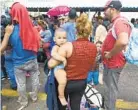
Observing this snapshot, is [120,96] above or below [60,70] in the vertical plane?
below

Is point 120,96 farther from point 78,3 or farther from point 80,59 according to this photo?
point 78,3

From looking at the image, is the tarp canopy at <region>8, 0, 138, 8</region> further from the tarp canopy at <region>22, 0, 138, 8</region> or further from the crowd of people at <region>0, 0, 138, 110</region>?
the crowd of people at <region>0, 0, 138, 110</region>

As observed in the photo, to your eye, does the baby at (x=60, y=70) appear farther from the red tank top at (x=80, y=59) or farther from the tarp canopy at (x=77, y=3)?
the tarp canopy at (x=77, y=3)

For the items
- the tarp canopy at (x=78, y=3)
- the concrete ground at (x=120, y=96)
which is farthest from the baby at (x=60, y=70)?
the tarp canopy at (x=78, y=3)

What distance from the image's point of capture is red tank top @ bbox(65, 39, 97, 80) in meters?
3.51

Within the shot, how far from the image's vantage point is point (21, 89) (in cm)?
510

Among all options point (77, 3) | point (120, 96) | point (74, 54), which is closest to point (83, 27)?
point (74, 54)

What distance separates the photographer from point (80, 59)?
11.6 feet

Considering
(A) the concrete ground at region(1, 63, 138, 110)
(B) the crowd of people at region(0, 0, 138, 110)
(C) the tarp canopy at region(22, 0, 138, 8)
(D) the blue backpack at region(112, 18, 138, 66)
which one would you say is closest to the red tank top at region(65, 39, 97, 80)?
(B) the crowd of people at region(0, 0, 138, 110)

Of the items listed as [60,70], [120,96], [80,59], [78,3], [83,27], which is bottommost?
[120,96]

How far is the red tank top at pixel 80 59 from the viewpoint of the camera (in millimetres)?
3510

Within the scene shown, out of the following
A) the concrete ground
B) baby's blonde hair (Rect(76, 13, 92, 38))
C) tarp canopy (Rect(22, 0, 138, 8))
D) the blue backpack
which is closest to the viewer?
baby's blonde hair (Rect(76, 13, 92, 38))

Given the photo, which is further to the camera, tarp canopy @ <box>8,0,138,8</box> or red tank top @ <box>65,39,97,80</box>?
tarp canopy @ <box>8,0,138,8</box>

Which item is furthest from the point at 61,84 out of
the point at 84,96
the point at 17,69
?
the point at 17,69
